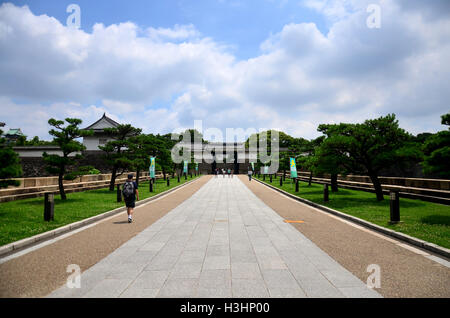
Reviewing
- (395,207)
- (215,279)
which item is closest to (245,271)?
(215,279)

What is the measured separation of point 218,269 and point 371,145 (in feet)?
46.1

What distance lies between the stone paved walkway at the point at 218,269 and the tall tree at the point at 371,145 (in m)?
9.08

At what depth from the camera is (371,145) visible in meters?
15.5

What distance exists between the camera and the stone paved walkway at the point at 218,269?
3.94m

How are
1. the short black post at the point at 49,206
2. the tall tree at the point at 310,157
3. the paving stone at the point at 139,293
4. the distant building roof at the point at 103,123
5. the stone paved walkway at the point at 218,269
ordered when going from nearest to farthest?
the paving stone at the point at 139,293, the stone paved walkway at the point at 218,269, the short black post at the point at 49,206, the tall tree at the point at 310,157, the distant building roof at the point at 103,123

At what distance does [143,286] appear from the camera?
13.5 ft

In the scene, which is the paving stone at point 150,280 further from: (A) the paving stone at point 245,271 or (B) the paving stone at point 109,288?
(A) the paving stone at point 245,271

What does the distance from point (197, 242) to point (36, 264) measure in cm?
339

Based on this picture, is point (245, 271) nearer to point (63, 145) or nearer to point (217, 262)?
point (217, 262)

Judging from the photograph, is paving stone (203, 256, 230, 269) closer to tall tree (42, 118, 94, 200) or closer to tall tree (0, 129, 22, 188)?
tall tree (0, 129, 22, 188)

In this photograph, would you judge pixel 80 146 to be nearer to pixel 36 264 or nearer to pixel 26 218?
pixel 26 218

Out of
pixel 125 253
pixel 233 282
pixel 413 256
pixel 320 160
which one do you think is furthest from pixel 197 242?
pixel 320 160

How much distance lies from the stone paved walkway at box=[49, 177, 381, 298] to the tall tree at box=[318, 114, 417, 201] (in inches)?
357

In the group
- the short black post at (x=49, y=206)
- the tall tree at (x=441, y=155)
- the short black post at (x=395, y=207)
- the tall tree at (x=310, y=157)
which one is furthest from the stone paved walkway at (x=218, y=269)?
the tall tree at (x=310, y=157)
